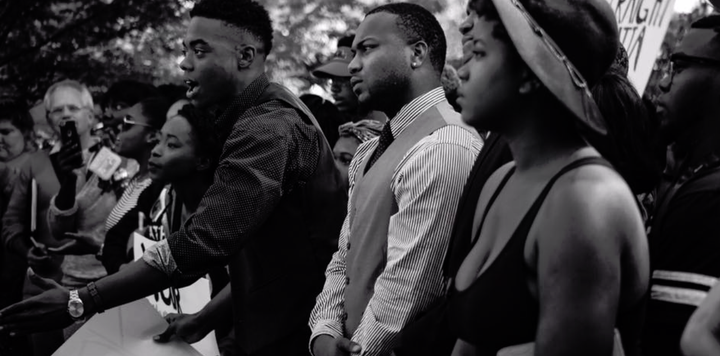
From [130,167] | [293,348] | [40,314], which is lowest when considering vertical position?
[130,167]

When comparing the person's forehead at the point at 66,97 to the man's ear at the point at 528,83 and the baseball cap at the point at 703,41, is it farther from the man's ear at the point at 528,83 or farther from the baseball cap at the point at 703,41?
the man's ear at the point at 528,83

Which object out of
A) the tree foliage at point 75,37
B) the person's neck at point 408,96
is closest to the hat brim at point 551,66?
the person's neck at point 408,96

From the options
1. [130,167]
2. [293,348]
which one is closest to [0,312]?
[293,348]

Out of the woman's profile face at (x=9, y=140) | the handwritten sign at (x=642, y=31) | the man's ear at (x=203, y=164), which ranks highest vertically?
the handwritten sign at (x=642, y=31)

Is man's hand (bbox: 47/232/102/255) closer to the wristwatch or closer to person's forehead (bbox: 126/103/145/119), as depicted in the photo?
person's forehead (bbox: 126/103/145/119)

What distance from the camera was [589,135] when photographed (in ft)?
8.27

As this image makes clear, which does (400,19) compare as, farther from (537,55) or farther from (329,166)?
(537,55)

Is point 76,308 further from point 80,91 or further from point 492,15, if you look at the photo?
point 80,91

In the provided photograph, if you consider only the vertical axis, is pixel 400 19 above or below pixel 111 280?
above

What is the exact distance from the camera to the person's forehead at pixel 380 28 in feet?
13.9

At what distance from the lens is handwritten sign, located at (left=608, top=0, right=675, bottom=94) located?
526 cm

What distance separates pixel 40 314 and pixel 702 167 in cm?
250

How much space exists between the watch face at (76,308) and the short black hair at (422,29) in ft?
5.47

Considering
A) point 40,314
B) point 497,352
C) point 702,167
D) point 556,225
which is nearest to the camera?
point 556,225
